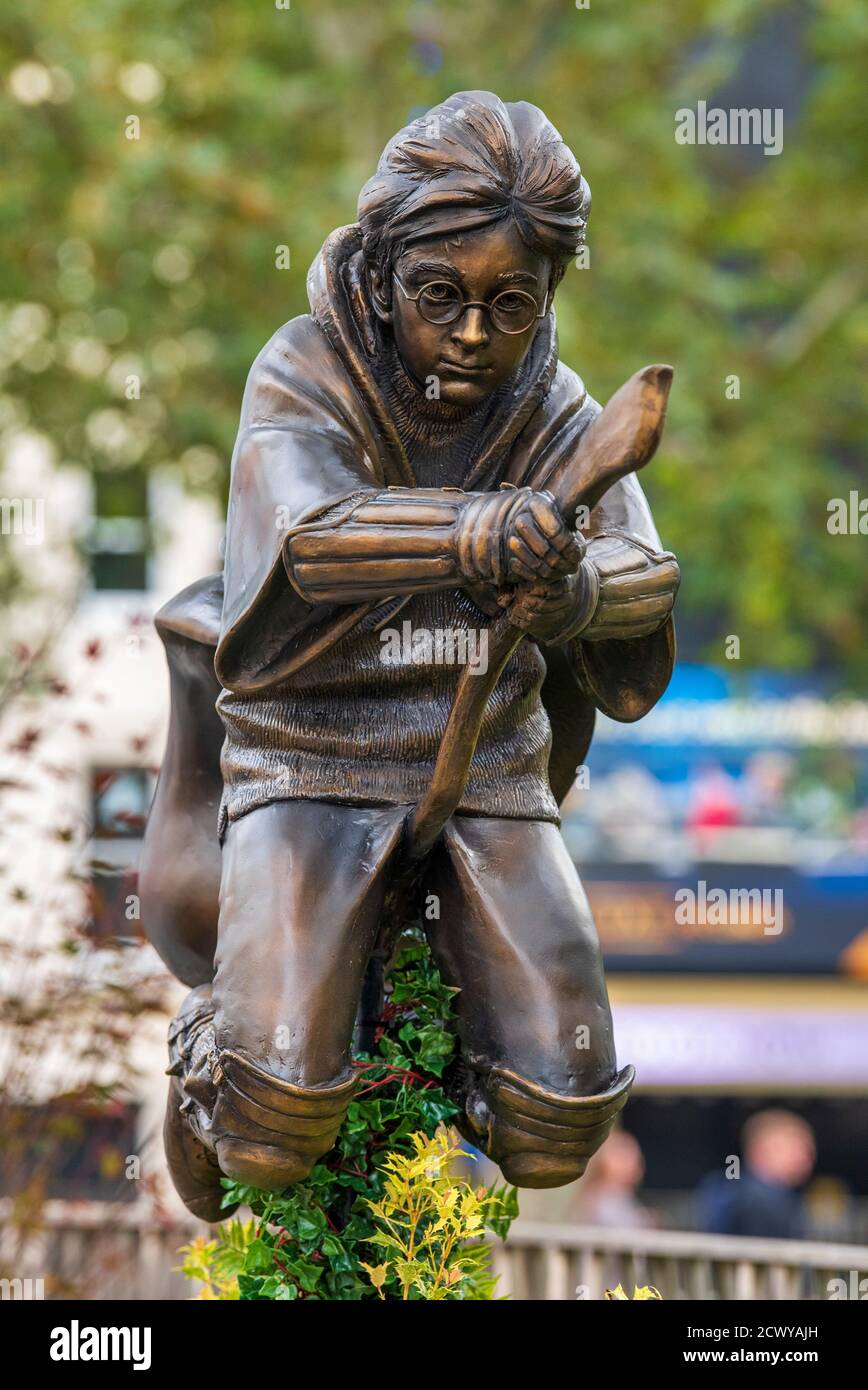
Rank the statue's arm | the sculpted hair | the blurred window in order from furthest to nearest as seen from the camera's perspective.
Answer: the blurred window → the sculpted hair → the statue's arm

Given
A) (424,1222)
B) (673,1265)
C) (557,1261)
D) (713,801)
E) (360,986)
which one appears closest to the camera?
(360,986)

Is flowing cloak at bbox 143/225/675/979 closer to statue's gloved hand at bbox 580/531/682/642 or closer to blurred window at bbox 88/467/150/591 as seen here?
statue's gloved hand at bbox 580/531/682/642

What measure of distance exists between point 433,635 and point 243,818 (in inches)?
21.1

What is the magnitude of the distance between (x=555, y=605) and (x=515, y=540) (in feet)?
0.60

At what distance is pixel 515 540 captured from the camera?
3910mm

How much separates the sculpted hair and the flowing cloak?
0.27m

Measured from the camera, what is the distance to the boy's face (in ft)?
13.7

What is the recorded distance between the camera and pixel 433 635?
4453 mm

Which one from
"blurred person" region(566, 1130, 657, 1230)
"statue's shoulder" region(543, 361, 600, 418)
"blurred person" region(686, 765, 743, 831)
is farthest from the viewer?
"blurred person" region(686, 765, 743, 831)

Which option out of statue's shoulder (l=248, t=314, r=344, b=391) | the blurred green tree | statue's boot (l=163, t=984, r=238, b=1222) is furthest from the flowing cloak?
the blurred green tree

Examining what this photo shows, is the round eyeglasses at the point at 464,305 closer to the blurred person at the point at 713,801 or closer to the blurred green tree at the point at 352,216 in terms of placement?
the blurred green tree at the point at 352,216

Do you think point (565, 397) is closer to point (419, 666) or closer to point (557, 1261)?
point (419, 666)

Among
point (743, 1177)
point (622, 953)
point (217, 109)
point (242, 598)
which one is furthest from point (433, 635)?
point (622, 953)

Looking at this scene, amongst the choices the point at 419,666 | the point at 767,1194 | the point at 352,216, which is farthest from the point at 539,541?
the point at 352,216
